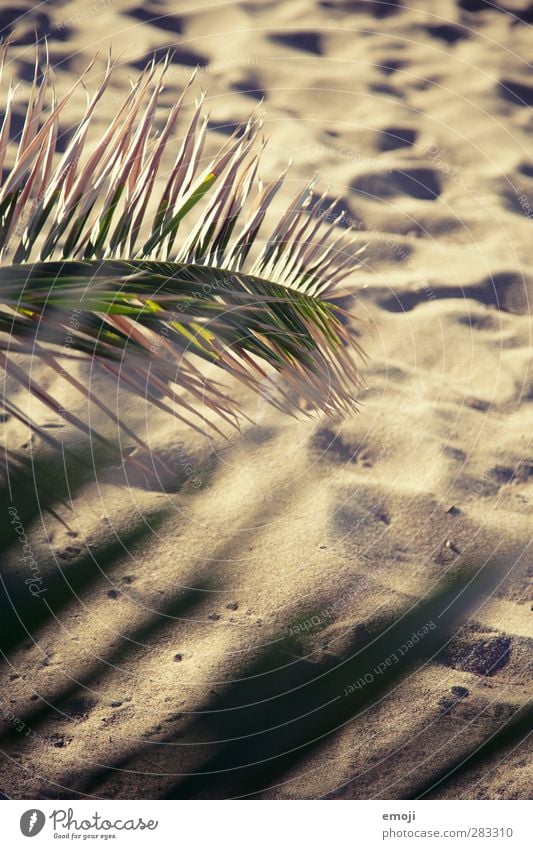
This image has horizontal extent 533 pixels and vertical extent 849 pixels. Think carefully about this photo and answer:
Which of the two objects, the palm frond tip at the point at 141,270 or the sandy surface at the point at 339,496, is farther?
the sandy surface at the point at 339,496

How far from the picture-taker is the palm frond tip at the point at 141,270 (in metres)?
1.15

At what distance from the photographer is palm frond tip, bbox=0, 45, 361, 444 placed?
115 centimetres

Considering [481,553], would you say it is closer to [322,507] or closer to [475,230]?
[322,507]

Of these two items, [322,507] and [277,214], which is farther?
[277,214]

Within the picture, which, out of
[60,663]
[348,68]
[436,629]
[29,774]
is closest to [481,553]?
[436,629]

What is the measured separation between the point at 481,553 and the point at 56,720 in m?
1.03

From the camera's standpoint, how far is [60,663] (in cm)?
146

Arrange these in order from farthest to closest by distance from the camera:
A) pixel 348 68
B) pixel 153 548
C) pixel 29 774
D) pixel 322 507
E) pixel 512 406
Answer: pixel 348 68
pixel 512 406
pixel 322 507
pixel 153 548
pixel 29 774

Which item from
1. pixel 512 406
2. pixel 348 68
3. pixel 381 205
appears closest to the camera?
pixel 512 406

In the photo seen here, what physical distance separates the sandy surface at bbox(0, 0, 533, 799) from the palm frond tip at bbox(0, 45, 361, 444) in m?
0.37

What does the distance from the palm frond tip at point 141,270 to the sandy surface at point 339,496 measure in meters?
0.37

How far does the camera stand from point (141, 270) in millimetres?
1210

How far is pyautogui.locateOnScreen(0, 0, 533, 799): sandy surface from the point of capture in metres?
1.47

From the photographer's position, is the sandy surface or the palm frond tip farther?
the sandy surface
